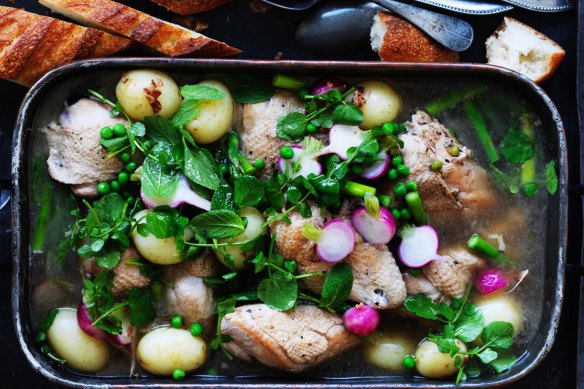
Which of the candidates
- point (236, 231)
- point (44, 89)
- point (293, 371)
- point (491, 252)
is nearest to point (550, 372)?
point (491, 252)

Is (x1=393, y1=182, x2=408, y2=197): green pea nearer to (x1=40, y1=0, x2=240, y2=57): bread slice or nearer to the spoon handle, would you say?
the spoon handle

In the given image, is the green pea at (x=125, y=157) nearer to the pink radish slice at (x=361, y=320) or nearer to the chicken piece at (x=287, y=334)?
the chicken piece at (x=287, y=334)

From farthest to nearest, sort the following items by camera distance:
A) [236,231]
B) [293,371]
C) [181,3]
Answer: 1. [181,3]
2. [293,371]
3. [236,231]

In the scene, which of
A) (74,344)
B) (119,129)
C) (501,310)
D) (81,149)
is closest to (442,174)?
(501,310)

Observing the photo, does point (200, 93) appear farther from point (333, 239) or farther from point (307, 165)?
point (333, 239)

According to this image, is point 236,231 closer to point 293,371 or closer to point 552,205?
point 293,371
